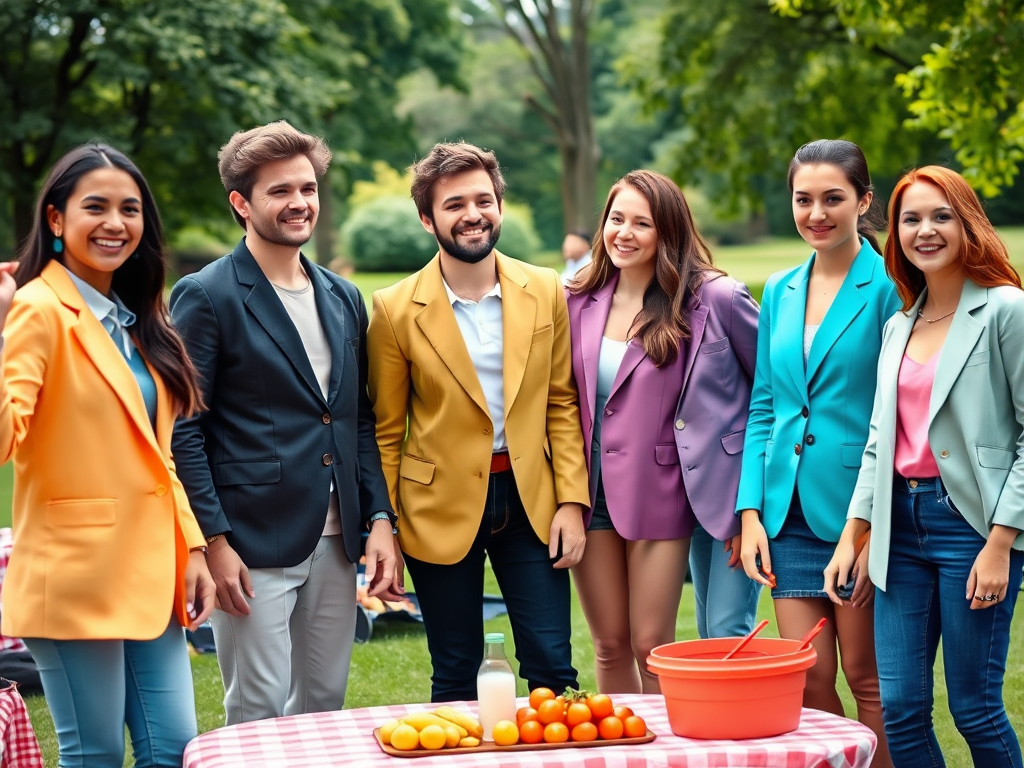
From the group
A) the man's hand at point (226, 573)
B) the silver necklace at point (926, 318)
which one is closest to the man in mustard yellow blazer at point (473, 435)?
the man's hand at point (226, 573)

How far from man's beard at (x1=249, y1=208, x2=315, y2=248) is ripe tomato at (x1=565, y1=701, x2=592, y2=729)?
160cm

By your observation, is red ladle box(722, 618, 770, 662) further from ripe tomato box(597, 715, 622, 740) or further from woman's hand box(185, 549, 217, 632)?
woman's hand box(185, 549, 217, 632)

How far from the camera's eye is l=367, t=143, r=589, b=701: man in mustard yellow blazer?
13.1ft

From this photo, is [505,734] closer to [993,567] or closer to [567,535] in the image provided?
[567,535]

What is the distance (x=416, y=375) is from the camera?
13.3 ft

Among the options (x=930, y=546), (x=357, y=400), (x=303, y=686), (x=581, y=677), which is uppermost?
(x=357, y=400)

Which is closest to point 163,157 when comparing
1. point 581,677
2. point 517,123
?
point 581,677

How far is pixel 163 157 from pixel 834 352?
15.5 metres

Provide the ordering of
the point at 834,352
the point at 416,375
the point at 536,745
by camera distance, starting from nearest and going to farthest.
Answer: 1. the point at 536,745
2. the point at 834,352
3. the point at 416,375

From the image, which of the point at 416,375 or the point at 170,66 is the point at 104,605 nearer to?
the point at 416,375

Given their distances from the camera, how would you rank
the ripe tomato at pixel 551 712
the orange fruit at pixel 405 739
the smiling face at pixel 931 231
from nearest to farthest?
the orange fruit at pixel 405 739 < the ripe tomato at pixel 551 712 < the smiling face at pixel 931 231

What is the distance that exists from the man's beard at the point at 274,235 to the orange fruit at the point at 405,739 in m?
1.49

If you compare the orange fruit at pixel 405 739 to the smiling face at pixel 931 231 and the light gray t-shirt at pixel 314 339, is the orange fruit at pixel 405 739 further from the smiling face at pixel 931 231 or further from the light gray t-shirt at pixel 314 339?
the smiling face at pixel 931 231

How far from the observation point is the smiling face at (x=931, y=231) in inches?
135
